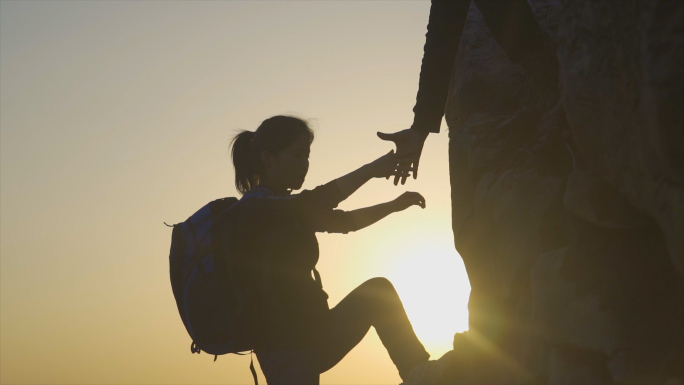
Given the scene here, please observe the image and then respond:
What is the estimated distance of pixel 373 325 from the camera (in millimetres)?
7215

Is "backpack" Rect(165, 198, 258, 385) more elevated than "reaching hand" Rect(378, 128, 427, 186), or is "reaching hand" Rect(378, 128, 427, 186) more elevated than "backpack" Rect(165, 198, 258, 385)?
"reaching hand" Rect(378, 128, 427, 186)

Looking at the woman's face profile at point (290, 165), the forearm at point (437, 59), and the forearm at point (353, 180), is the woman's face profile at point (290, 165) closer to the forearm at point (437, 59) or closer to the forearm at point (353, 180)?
the forearm at point (353, 180)

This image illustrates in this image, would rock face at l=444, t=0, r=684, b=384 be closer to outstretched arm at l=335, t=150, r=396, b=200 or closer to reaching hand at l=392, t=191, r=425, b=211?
reaching hand at l=392, t=191, r=425, b=211

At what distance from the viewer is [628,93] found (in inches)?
189

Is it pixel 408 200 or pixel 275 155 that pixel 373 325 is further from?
pixel 275 155

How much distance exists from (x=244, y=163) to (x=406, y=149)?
1.51 m

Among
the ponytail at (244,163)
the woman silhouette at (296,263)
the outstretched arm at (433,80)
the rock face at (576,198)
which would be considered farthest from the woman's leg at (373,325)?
the ponytail at (244,163)

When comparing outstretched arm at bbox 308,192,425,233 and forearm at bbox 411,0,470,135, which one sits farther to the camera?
outstretched arm at bbox 308,192,425,233

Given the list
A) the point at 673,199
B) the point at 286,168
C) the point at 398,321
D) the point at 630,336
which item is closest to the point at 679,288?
the point at 630,336

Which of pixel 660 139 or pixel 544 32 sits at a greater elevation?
pixel 544 32

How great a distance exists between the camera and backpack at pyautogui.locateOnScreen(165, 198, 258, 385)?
21.1 ft

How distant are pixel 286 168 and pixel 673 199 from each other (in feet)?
11.7

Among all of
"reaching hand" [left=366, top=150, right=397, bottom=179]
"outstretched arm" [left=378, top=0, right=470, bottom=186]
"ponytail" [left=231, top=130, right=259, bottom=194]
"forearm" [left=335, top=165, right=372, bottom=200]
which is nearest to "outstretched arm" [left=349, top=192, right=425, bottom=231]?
"outstretched arm" [left=378, top=0, right=470, bottom=186]

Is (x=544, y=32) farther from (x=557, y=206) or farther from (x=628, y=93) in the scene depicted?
(x=628, y=93)
